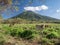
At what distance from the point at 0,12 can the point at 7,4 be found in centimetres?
51

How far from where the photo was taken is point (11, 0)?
10867mm

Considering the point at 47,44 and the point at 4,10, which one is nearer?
the point at 4,10

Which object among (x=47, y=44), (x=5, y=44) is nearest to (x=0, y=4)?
(x=5, y=44)

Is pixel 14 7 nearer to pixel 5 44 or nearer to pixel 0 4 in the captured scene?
pixel 0 4

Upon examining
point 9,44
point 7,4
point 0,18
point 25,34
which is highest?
point 7,4

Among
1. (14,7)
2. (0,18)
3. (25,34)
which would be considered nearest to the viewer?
(14,7)

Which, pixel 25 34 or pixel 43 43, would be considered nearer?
pixel 43 43

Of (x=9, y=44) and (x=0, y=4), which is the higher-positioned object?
(x=0, y=4)

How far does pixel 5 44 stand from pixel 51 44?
463 cm

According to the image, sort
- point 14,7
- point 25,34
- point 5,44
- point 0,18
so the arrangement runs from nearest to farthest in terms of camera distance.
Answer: point 14,7 → point 0,18 → point 5,44 → point 25,34

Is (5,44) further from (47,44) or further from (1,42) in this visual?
(47,44)

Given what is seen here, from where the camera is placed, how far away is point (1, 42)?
14.6m

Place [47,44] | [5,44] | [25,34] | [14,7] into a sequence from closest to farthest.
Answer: [14,7], [5,44], [47,44], [25,34]

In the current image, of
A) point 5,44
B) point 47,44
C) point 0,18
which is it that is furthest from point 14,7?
point 47,44
